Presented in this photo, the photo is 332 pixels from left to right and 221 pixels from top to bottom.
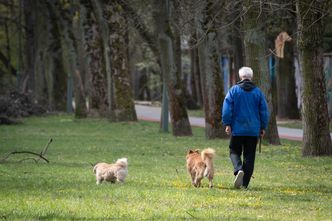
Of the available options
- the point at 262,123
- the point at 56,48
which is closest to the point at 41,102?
the point at 56,48

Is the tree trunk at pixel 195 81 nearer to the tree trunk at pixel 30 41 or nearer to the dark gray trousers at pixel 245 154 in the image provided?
the tree trunk at pixel 30 41

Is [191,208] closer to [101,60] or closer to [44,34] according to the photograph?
[101,60]

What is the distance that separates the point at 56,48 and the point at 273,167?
3561 centimetres

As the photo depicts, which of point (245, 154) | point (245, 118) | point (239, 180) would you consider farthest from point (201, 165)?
point (245, 118)

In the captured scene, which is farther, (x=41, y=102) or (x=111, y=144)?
(x=41, y=102)

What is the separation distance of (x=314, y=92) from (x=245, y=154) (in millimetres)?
6821

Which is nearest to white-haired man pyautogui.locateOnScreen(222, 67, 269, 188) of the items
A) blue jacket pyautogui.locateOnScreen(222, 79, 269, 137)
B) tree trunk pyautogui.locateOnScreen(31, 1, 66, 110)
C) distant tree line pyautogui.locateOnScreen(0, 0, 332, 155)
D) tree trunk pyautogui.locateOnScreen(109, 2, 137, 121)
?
blue jacket pyautogui.locateOnScreen(222, 79, 269, 137)

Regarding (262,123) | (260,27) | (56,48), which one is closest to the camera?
(262,123)

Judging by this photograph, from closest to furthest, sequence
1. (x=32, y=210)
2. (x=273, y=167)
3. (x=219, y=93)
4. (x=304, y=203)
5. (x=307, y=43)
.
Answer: (x=32, y=210) < (x=304, y=203) < (x=273, y=167) < (x=307, y=43) < (x=219, y=93)

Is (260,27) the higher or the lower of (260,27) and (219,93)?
the higher

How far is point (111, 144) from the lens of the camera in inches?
1073

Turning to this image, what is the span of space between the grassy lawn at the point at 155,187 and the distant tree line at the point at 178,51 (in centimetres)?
185

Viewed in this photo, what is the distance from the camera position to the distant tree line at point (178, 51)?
21625 millimetres

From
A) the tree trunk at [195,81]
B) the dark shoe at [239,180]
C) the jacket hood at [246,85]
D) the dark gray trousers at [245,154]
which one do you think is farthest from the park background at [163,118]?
the jacket hood at [246,85]
